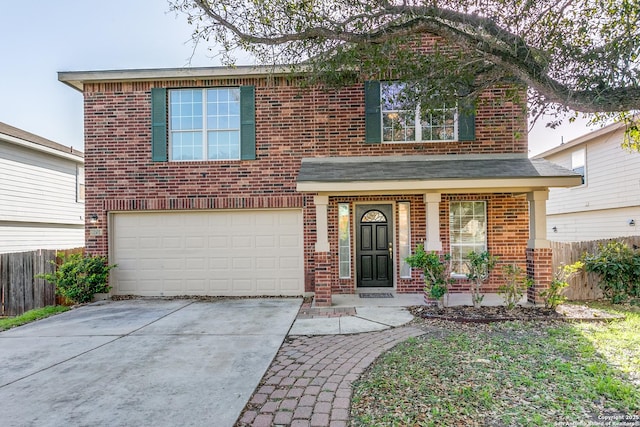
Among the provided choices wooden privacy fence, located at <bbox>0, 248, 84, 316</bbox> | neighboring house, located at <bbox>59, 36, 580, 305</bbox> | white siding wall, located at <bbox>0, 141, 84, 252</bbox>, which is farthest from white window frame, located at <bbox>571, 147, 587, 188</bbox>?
white siding wall, located at <bbox>0, 141, 84, 252</bbox>

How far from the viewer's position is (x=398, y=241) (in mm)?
8172

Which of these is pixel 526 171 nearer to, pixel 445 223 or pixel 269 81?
pixel 445 223

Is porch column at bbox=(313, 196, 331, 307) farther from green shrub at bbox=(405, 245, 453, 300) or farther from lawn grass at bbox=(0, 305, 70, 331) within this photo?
lawn grass at bbox=(0, 305, 70, 331)

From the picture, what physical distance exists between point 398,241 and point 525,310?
2883 millimetres

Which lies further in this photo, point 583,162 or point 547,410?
point 583,162

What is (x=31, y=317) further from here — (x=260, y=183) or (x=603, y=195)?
(x=603, y=195)

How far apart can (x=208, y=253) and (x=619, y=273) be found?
8.77 metres

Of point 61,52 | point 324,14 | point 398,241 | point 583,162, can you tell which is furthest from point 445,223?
point 61,52

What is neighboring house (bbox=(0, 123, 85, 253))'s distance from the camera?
1052cm

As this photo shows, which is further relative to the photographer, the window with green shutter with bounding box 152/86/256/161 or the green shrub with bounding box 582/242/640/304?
the window with green shutter with bounding box 152/86/256/161

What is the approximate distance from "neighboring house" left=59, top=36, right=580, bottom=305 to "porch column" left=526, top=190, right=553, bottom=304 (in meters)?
1.01

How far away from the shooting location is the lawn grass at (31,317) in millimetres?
6209

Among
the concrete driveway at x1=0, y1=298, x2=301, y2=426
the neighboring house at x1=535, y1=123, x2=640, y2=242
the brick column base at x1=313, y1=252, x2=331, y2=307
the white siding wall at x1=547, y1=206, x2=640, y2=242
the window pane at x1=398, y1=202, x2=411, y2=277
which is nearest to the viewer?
the concrete driveway at x1=0, y1=298, x2=301, y2=426

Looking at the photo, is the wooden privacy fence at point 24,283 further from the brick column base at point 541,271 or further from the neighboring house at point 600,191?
the neighboring house at point 600,191
